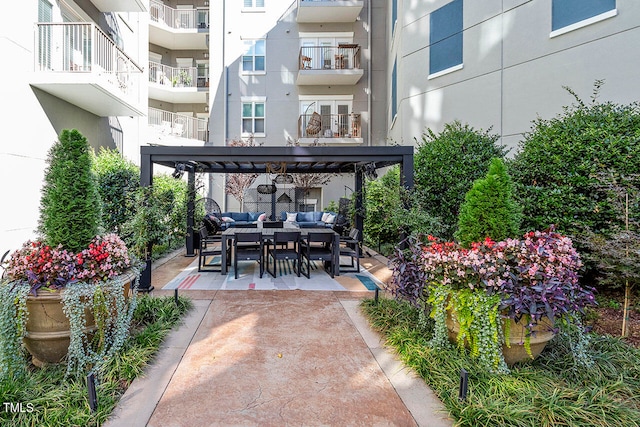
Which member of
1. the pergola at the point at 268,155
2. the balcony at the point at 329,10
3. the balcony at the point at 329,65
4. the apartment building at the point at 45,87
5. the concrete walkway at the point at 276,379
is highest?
the balcony at the point at 329,10

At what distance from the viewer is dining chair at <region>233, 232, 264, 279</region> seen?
644 centimetres

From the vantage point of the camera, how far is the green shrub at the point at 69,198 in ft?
10.9

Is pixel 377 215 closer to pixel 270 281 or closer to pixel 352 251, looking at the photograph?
pixel 352 251

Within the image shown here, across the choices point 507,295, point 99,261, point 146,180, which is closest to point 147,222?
point 146,180

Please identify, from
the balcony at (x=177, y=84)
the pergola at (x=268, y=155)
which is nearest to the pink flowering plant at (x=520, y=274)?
the pergola at (x=268, y=155)

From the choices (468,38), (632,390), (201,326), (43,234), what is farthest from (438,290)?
(468,38)

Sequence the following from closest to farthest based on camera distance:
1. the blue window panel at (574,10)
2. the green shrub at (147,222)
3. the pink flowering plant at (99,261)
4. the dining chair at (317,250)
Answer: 1. the pink flowering plant at (99,261)
2. the green shrub at (147,222)
3. the blue window panel at (574,10)
4. the dining chair at (317,250)

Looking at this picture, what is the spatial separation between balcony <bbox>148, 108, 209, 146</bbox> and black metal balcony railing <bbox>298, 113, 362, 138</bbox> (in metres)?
4.90

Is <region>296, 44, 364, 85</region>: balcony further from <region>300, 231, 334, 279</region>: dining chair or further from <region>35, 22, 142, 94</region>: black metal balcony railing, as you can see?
<region>300, 231, 334, 279</region>: dining chair

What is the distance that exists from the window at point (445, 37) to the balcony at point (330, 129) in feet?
17.5

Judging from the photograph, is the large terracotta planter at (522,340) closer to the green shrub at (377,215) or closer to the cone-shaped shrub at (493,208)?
the cone-shaped shrub at (493,208)

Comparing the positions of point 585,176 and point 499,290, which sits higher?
point 585,176

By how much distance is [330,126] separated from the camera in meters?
15.8

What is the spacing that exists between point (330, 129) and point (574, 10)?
9692 millimetres
